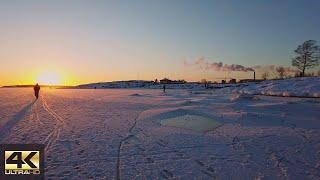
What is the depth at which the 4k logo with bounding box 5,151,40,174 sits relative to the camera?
6.84 m

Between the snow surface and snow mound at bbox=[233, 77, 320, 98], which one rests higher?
snow mound at bbox=[233, 77, 320, 98]

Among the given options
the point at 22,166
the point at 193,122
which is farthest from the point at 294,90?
the point at 22,166

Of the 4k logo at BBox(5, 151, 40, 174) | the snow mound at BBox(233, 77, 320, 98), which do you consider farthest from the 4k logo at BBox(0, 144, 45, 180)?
the snow mound at BBox(233, 77, 320, 98)

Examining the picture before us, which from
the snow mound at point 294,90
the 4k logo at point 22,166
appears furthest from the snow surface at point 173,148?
the snow mound at point 294,90

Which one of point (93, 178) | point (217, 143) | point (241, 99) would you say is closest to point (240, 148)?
point (217, 143)

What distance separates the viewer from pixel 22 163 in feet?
22.8

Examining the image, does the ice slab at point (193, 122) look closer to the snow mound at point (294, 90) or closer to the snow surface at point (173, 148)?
the snow surface at point (173, 148)

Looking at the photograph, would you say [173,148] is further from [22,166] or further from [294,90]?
[294,90]

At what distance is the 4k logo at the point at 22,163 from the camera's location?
22.5 feet

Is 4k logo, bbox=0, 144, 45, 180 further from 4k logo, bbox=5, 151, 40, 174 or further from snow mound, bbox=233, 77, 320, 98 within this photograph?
snow mound, bbox=233, 77, 320, 98

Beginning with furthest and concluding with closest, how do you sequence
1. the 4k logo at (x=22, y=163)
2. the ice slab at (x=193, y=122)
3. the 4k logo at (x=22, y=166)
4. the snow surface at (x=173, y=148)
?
the ice slab at (x=193, y=122) → the snow surface at (x=173, y=148) → the 4k logo at (x=22, y=163) → the 4k logo at (x=22, y=166)

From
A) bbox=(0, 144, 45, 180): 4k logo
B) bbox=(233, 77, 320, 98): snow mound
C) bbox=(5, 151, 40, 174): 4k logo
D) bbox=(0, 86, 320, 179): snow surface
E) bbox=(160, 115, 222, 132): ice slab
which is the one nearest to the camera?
bbox=(0, 144, 45, 180): 4k logo

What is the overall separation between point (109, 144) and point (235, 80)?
9816cm

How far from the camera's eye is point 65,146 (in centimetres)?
946
